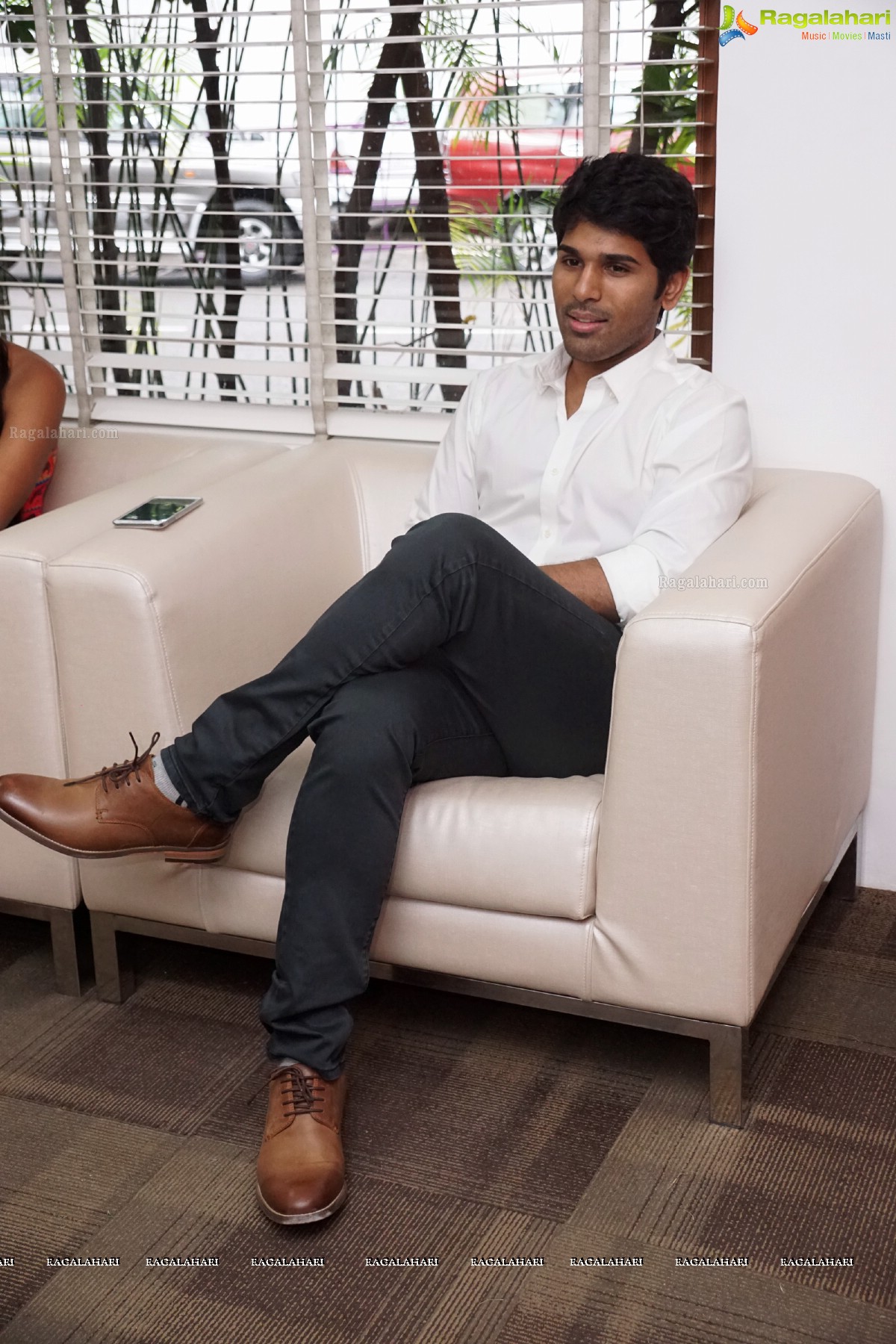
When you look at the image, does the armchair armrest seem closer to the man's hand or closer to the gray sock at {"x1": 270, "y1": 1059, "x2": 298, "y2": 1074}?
the man's hand

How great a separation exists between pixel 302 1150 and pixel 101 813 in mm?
539

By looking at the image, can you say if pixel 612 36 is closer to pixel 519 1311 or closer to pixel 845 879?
pixel 845 879

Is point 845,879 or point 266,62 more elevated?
point 266,62

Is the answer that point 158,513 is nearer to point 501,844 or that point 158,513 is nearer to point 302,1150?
point 501,844

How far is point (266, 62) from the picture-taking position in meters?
2.72

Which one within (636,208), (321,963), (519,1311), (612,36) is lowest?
(519,1311)

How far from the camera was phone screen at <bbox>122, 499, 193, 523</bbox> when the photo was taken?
7.01ft

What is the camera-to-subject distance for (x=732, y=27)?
88.9 inches

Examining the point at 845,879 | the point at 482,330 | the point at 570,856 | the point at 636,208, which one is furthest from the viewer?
the point at 482,330

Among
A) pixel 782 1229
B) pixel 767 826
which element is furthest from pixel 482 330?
pixel 782 1229

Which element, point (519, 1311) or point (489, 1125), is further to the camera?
point (489, 1125)

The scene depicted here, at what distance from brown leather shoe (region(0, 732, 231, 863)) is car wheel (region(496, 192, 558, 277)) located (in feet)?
4.25

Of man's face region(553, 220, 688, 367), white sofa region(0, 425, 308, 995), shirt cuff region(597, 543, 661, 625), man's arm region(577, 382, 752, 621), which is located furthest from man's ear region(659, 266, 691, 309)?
white sofa region(0, 425, 308, 995)

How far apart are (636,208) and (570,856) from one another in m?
1.03
